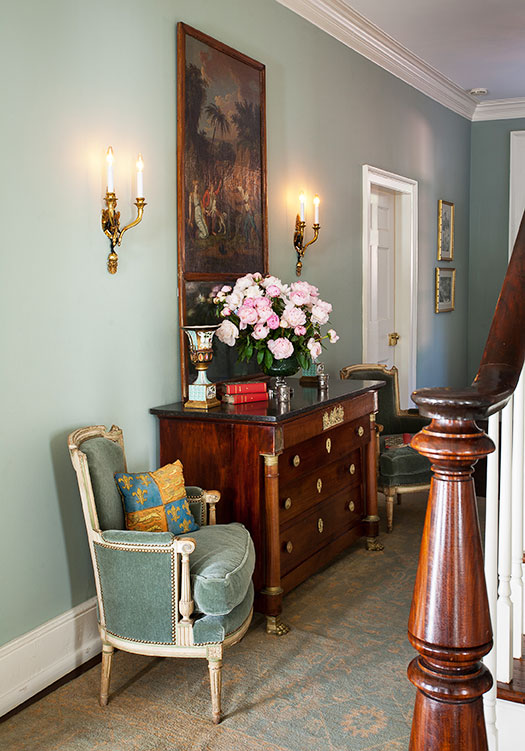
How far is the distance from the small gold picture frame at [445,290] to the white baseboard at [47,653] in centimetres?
494

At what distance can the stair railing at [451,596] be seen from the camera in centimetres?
100

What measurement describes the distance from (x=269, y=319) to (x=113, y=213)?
0.85m

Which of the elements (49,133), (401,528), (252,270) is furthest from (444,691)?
(401,528)

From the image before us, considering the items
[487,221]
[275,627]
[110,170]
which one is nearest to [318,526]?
[275,627]

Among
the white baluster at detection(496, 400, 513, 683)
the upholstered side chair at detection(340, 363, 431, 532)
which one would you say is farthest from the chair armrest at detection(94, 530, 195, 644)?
the upholstered side chair at detection(340, 363, 431, 532)

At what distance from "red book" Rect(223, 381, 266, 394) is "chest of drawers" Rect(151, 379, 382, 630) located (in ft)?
0.25

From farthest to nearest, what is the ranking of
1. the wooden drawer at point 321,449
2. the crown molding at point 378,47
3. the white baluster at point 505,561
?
the crown molding at point 378,47, the wooden drawer at point 321,449, the white baluster at point 505,561

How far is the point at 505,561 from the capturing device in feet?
5.03

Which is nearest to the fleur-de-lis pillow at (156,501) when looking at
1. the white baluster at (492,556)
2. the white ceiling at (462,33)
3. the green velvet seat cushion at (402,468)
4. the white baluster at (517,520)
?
the white baluster at (517,520)

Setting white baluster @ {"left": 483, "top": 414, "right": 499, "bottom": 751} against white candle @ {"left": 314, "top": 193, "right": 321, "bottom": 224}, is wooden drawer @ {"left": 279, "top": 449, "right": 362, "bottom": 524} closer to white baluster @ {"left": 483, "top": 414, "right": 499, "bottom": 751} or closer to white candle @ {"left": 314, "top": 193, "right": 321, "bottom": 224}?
white candle @ {"left": 314, "top": 193, "right": 321, "bottom": 224}

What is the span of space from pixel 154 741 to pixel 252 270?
2.43m

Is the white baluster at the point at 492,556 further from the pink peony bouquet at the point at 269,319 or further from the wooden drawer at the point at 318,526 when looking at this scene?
the pink peony bouquet at the point at 269,319

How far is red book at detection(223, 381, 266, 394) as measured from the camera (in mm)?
3330

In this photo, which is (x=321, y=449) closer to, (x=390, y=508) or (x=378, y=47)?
(x=390, y=508)
